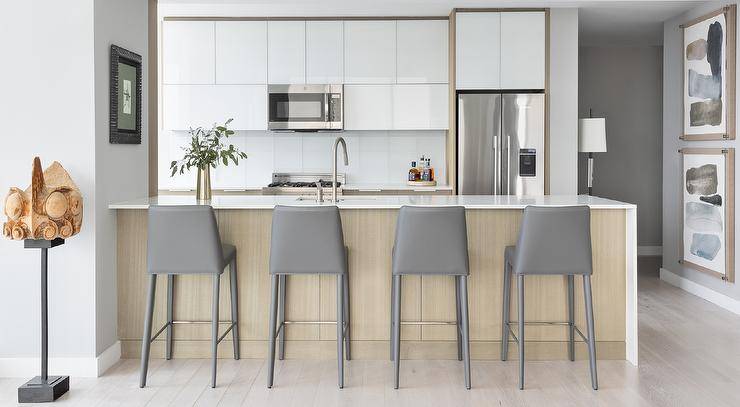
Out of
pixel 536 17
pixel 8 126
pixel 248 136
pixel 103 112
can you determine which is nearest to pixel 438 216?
pixel 103 112

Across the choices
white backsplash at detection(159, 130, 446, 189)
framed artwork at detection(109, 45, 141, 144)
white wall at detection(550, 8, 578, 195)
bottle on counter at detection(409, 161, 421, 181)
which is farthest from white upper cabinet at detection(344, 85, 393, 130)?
framed artwork at detection(109, 45, 141, 144)

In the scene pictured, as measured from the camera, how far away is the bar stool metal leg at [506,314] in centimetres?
392

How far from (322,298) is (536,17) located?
12.2 feet

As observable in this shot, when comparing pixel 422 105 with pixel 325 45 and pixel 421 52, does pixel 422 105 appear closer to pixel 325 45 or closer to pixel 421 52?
pixel 421 52

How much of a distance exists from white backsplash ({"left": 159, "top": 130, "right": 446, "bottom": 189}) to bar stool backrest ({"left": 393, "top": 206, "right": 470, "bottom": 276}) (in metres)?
3.52

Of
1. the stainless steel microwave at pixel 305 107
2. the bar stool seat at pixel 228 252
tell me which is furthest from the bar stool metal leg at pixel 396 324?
the stainless steel microwave at pixel 305 107

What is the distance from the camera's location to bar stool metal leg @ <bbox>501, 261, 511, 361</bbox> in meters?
3.92

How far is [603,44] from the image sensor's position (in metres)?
8.11

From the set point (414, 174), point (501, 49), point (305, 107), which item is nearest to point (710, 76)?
point (501, 49)

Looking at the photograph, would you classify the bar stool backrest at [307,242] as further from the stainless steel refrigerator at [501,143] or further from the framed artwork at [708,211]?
the framed artwork at [708,211]

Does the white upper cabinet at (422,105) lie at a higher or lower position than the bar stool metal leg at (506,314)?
higher

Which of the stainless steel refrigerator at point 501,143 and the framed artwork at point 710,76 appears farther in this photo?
the stainless steel refrigerator at point 501,143

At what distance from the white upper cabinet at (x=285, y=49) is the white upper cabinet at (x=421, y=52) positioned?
98 centimetres

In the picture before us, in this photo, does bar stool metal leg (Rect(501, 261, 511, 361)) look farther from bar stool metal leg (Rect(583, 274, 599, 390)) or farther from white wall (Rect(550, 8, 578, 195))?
white wall (Rect(550, 8, 578, 195))
